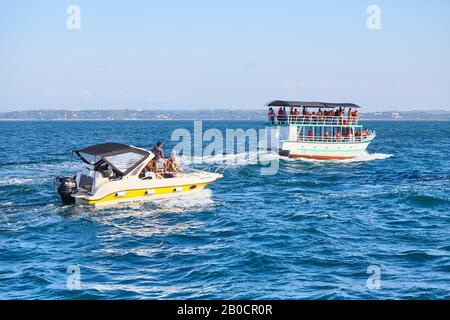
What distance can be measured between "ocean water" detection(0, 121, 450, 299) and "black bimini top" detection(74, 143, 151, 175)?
6.50ft

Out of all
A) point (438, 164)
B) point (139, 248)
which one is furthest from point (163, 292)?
point (438, 164)

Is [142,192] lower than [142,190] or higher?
lower

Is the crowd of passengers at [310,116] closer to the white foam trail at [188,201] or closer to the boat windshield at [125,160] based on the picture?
the white foam trail at [188,201]

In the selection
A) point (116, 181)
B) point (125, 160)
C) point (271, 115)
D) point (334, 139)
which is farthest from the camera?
point (334, 139)

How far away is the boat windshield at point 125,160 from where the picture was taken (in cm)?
2692

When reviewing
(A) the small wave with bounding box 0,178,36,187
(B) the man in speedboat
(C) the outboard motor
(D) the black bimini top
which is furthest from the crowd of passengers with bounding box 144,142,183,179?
(A) the small wave with bounding box 0,178,36,187

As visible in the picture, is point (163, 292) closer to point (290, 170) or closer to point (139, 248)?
point (139, 248)

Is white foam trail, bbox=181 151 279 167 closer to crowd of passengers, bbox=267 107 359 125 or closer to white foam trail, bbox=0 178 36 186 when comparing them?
crowd of passengers, bbox=267 107 359 125

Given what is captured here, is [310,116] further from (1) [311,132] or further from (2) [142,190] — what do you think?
(2) [142,190]

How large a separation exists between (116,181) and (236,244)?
27.9 feet

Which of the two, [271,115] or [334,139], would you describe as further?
[334,139]

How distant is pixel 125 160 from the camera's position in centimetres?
2728

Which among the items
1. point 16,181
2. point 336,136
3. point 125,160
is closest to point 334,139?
point 336,136

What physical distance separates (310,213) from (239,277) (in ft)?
34.0
